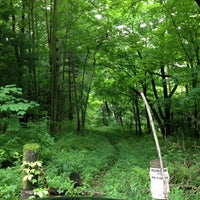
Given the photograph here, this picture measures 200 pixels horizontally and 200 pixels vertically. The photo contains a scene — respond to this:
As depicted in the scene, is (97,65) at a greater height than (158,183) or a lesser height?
greater

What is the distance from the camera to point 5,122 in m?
7.02

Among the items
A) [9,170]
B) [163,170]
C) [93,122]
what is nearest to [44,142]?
[9,170]

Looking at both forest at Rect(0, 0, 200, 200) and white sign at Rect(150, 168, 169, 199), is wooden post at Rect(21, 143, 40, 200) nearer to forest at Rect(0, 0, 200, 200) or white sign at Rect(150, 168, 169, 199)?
forest at Rect(0, 0, 200, 200)

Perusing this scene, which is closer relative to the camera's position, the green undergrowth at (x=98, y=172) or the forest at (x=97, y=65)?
the green undergrowth at (x=98, y=172)

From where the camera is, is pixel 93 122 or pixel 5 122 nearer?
pixel 5 122

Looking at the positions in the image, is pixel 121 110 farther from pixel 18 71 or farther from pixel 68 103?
pixel 18 71

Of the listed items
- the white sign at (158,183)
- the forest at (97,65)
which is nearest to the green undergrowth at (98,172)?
the forest at (97,65)

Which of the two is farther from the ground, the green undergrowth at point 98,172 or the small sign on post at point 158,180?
the small sign on post at point 158,180

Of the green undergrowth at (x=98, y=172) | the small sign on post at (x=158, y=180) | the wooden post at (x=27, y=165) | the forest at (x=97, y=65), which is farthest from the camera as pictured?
the forest at (x=97, y=65)

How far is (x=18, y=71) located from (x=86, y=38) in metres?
4.35

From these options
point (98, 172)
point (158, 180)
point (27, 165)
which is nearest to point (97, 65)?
point (98, 172)

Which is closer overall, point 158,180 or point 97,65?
point 158,180

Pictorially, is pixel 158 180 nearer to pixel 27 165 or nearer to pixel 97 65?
pixel 27 165

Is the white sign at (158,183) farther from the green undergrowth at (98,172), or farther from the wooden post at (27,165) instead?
the wooden post at (27,165)
